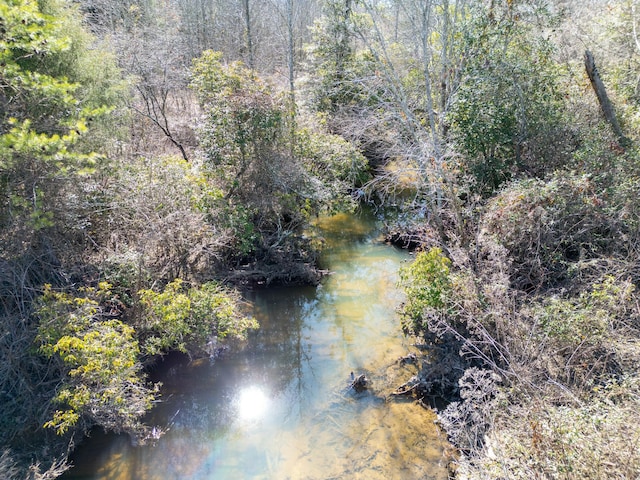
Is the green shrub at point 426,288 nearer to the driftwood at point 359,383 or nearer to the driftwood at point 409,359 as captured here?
the driftwood at point 409,359

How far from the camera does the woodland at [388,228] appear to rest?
5.06m

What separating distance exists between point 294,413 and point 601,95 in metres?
9.05

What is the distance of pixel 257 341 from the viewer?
8031 millimetres

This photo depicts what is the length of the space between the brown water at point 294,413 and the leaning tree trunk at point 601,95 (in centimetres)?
592

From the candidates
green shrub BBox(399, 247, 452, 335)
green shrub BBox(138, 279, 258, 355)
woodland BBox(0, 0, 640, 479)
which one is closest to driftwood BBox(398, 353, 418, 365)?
woodland BBox(0, 0, 640, 479)

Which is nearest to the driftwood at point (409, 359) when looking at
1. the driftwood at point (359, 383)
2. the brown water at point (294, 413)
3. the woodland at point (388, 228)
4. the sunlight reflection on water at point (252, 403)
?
the brown water at point (294, 413)

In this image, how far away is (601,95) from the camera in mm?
8414

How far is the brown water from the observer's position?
546cm

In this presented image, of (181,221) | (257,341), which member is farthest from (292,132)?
(257,341)

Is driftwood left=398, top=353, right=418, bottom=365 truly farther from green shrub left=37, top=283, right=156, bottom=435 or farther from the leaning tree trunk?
the leaning tree trunk

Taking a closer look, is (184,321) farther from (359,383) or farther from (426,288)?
(426,288)

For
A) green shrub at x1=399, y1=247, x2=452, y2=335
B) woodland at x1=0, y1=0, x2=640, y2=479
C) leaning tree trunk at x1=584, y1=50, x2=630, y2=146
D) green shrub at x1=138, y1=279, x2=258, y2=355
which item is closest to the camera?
woodland at x1=0, y1=0, x2=640, y2=479

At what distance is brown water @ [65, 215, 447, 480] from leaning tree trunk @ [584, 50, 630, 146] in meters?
5.92

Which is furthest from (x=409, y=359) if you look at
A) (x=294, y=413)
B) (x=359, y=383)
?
(x=294, y=413)
